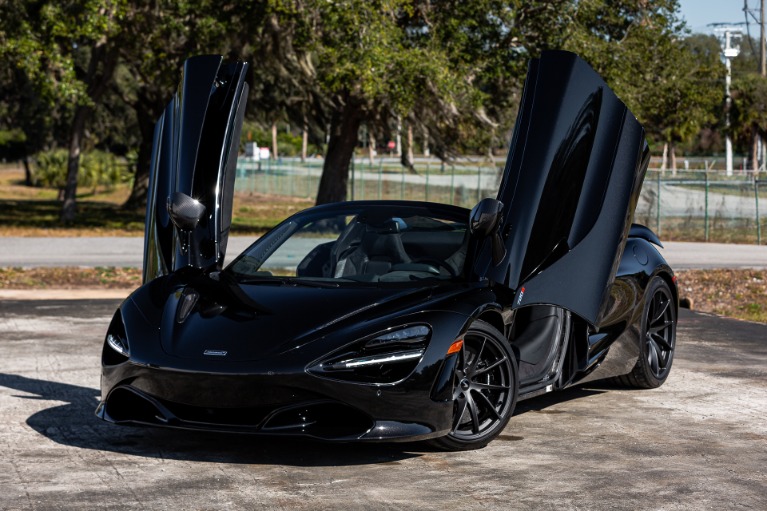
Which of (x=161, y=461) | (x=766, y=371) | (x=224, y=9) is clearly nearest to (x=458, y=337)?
(x=161, y=461)

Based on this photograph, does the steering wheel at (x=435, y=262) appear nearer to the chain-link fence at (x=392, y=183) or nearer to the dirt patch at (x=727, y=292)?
the dirt patch at (x=727, y=292)

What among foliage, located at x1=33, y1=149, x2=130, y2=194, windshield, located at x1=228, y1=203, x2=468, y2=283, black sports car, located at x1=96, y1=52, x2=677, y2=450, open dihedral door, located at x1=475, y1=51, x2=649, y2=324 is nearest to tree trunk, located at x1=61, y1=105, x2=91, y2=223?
foliage, located at x1=33, y1=149, x2=130, y2=194

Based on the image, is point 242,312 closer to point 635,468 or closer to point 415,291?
point 415,291

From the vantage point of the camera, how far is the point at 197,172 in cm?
722

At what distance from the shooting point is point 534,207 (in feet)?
21.6

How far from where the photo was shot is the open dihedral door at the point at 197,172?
23.4 feet

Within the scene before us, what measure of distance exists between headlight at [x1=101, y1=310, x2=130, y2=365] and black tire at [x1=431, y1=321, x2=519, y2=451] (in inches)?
63.9

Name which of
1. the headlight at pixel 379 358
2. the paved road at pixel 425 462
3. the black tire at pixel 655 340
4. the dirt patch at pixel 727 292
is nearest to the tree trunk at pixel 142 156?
the dirt patch at pixel 727 292

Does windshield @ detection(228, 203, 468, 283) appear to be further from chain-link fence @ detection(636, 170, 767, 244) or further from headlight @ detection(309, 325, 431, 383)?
chain-link fence @ detection(636, 170, 767, 244)

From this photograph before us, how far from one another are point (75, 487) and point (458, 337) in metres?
1.93

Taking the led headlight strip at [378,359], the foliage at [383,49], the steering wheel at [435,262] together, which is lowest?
the led headlight strip at [378,359]

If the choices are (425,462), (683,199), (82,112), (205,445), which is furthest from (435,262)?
(683,199)

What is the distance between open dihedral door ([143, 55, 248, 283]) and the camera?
7.12m

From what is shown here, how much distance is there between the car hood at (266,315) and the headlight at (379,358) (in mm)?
76
